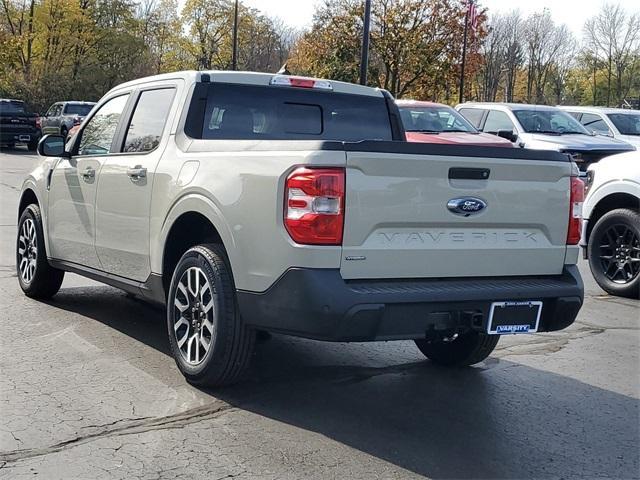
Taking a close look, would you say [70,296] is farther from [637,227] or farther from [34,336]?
[637,227]

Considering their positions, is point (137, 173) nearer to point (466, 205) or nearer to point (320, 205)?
point (320, 205)

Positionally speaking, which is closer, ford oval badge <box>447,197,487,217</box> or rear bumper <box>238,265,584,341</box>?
rear bumper <box>238,265,584,341</box>

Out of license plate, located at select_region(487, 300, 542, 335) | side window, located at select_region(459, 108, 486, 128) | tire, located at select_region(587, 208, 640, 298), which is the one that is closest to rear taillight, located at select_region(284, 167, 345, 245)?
license plate, located at select_region(487, 300, 542, 335)

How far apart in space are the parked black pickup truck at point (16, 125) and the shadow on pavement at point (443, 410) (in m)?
25.5

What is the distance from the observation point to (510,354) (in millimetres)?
5910

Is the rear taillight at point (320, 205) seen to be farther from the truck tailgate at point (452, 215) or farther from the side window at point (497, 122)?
the side window at point (497, 122)

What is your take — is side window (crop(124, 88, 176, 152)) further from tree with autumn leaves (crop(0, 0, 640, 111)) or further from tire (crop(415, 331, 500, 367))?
tree with autumn leaves (crop(0, 0, 640, 111))

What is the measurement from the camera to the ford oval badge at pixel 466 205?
13.8ft

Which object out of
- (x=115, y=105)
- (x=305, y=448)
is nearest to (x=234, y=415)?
(x=305, y=448)

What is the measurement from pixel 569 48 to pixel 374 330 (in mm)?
67369

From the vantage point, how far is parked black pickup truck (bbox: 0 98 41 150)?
29.1 metres

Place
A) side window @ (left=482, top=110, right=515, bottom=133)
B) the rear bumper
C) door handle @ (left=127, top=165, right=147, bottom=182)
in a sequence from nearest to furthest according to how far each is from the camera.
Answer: the rear bumper, door handle @ (left=127, top=165, right=147, bottom=182), side window @ (left=482, top=110, right=515, bottom=133)

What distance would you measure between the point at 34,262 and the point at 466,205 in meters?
4.06

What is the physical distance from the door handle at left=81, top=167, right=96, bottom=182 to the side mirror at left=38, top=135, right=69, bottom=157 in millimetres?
423
